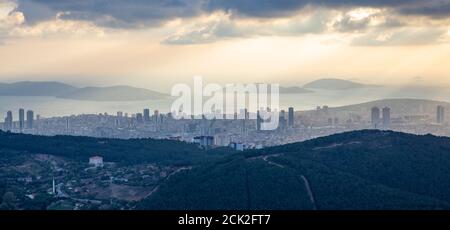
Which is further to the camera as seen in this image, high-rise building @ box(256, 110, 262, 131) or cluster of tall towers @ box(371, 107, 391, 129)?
high-rise building @ box(256, 110, 262, 131)

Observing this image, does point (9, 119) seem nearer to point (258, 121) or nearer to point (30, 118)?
point (30, 118)

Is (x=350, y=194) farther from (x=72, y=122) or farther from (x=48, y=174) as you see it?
(x=72, y=122)

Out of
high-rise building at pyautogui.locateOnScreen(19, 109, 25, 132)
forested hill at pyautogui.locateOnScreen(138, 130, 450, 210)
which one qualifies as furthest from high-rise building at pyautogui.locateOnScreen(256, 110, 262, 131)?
forested hill at pyautogui.locateOnScreen(138, 130, 450, 210)

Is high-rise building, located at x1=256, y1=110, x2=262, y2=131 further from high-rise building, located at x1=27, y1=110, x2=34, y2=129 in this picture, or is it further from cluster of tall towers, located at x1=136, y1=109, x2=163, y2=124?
high-rise building, located at x1=27, y1=110, x2=34, y2=129

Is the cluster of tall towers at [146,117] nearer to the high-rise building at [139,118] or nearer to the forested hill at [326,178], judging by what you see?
the high-rise building at [139,118]

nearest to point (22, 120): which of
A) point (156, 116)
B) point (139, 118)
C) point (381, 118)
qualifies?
point (139, 118)
